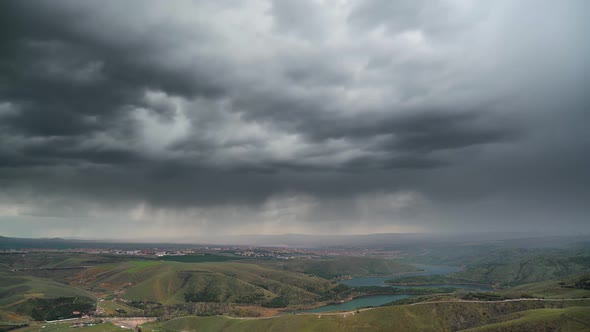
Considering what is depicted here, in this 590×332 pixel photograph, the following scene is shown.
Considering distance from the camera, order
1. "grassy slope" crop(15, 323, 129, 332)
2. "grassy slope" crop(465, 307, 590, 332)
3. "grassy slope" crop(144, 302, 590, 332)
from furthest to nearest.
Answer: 1. "grassy slope" crop(15, 323, 129, 332)
2. "grassy slope" crop(144, 302, 590, 332)
3. "grassy slope" crop(465, 307, 590, 332)

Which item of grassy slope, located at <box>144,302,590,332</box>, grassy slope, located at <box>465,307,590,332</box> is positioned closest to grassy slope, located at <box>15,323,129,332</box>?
grassy slope, located at <box>144,302,590,332</box>

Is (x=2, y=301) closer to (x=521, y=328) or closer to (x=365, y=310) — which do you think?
(x=365, y=310)

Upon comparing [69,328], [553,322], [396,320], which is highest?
[553,322]

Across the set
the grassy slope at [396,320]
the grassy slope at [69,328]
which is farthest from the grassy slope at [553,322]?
the grassy slope at [69,328]

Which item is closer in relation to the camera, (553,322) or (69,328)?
(553,322)

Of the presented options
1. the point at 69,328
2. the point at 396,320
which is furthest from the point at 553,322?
the point at 69,328

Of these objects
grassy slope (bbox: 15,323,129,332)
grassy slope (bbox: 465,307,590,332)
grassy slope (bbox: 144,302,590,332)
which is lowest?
grassy slope (bbox: 15,323,129,332)

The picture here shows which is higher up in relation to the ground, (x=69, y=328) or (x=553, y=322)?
(x=553, y=322)

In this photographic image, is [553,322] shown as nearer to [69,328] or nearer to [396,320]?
[396,320]

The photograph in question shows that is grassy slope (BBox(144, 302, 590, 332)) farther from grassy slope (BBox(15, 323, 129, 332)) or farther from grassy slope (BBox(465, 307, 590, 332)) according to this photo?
grassy slope (BBox(465, 307, 590, 332))
